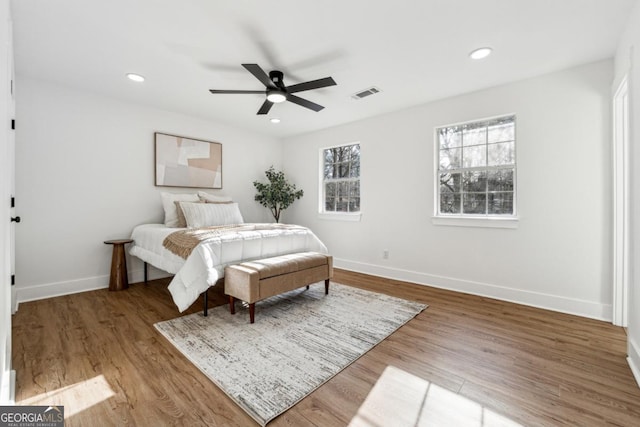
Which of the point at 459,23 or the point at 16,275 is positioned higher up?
→ the point at 459,23

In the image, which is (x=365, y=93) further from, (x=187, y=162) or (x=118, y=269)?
(x=118, y=269)

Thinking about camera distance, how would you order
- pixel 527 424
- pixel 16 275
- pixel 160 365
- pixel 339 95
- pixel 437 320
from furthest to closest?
pixel 339 95
pixel 16 275
pixel 437 320
pixel 160 365
pixel 527 424

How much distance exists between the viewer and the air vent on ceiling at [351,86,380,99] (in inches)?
131

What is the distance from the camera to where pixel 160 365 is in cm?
187

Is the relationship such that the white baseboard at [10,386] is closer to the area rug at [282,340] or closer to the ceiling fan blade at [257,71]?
the area rug at [282,340]

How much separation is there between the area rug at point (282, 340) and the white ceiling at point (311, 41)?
96.0 inches

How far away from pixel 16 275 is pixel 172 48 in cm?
296

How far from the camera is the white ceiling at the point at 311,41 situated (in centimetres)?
196

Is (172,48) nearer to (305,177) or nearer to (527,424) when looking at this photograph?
(305,177)

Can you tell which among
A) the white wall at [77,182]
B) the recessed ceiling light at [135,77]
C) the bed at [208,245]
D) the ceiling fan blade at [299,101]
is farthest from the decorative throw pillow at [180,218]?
the ceiling fan blade at [299,101]

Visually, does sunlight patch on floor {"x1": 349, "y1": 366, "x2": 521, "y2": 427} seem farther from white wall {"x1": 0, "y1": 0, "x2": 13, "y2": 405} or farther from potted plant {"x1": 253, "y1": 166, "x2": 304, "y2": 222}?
potted plant {"x1": 253, "y1": 166, "x2": 304, "y2": 222}

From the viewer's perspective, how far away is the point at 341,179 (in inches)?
193

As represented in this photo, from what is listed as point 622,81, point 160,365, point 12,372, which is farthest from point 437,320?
point 12,372

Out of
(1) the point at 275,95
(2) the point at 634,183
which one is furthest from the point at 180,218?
(2) the point at 634,183
